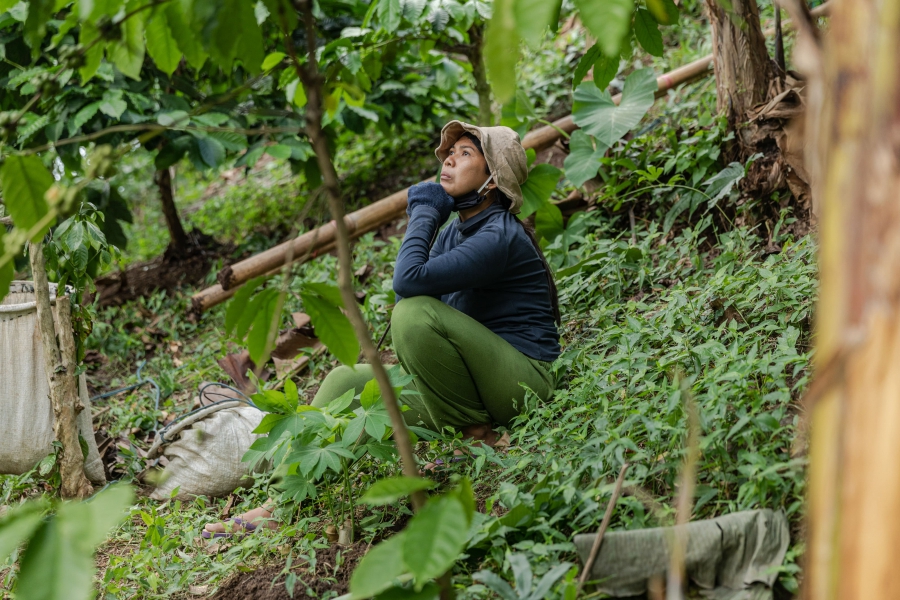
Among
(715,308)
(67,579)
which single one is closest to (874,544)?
(67,579)

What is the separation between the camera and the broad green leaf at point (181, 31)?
1312mm

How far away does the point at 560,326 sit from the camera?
306 cm

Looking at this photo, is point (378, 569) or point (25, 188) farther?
point (25, 188)

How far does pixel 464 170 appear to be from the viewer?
2738mm

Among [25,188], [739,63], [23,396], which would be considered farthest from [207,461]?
[739,63]

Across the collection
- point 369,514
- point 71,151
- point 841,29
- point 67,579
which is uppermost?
point 71,151

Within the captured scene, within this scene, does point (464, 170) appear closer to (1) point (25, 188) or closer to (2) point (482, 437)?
(2) point (482, 437)

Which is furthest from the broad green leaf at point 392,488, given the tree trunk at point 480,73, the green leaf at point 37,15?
the tree trunk at point 480,73

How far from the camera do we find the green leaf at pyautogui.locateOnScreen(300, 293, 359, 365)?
48.5 inches

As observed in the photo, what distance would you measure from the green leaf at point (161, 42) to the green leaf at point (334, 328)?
56 centimetres

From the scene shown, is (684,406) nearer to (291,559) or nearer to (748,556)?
(748,556)

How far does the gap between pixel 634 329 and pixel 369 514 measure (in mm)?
1041

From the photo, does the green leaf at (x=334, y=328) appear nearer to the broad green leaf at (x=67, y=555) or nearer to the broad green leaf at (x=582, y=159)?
the broad green leaf at (x=67, y=555)

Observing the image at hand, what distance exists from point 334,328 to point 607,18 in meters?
0.62
